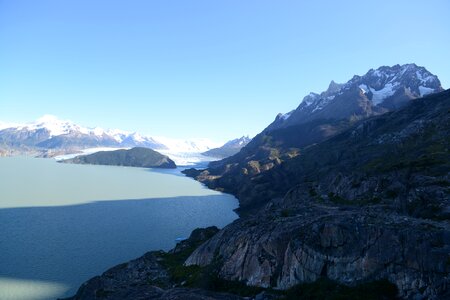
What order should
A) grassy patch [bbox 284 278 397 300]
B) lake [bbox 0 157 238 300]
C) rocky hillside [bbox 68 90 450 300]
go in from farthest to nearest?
1. lake [bbox 0 157 238 300]
2. rocky hillside [bbox 68 90 450 300]
3. grassy patch [bbox 284 278 397 300]

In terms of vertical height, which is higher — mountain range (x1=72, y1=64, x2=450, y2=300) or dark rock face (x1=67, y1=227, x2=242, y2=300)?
mountain range (x1=72, y1=64, x2=450, y2=300)

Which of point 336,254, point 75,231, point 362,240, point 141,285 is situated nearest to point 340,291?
point 336,254

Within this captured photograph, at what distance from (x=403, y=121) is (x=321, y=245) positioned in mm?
151062

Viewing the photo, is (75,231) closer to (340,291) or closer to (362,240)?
(362,240)

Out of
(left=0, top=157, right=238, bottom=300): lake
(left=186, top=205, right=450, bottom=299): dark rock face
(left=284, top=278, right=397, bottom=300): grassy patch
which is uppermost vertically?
(left=186, top=205, right=450, bottom=299): dark rock face

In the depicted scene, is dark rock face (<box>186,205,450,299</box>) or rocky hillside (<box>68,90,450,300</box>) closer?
dark rock face (<box>186,205,450,299</box>)

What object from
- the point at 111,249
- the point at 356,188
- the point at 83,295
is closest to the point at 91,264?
the point at 111,249

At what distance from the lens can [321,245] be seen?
3603cm

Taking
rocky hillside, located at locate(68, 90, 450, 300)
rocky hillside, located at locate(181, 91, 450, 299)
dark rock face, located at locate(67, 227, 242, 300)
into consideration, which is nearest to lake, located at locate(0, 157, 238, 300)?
dark rock face, located at locate(67, 227, 242, 300)

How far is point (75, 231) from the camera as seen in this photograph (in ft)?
360

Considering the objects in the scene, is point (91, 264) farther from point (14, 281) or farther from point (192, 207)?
point (192, 207)

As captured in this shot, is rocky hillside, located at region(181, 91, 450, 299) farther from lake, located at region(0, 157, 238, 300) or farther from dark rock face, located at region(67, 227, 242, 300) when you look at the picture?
lake, located at region(0, 157, 238, 300)

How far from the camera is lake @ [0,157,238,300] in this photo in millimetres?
72406

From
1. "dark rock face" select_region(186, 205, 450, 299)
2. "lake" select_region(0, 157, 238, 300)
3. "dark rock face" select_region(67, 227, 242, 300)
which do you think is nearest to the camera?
"dark rock face" select_region(186, 205, 450, 299)
